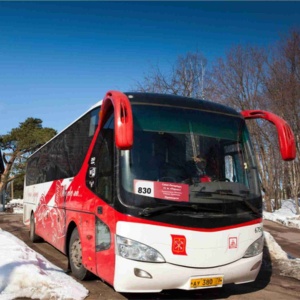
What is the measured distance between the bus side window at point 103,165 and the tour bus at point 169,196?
2 centimetres

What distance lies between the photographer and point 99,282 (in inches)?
244

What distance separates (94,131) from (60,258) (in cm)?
405

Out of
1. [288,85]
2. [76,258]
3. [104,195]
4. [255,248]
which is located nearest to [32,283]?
[76,258]

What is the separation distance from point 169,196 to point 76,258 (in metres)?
2.81

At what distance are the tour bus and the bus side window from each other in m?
0.02

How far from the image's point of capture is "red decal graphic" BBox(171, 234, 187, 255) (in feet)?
15.0

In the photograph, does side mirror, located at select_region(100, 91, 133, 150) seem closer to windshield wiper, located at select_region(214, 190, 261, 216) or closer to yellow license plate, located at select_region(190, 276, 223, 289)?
windshield wiper, located at select_region(214, 190, 261, 216)

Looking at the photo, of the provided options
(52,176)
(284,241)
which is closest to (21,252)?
(52,176)

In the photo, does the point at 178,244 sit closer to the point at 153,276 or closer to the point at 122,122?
the point at 153,276

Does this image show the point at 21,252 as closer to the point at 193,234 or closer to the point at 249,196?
the point at 193,234

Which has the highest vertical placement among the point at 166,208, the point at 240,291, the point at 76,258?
the point at 166,208

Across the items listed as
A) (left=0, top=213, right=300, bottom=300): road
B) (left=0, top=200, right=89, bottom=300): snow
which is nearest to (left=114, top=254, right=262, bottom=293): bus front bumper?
(left=0, top=213, right=300, bottom=300): road

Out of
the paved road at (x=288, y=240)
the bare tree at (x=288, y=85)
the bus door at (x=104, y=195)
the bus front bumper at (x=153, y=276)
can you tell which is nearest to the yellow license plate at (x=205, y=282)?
the bus front bumper at (x=153, y=276)

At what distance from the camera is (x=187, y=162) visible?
16.6 feet
